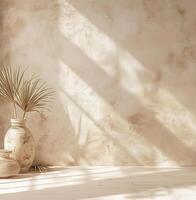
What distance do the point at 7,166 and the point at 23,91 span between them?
2.90 ft

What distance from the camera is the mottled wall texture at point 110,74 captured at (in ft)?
12.8

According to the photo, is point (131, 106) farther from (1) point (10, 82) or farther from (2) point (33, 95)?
(1) point (10, 82)

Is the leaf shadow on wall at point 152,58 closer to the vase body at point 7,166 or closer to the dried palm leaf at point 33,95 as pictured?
the dried palm leaf at point 33,95

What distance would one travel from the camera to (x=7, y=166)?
3084 millimetres

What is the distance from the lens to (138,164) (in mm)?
3916

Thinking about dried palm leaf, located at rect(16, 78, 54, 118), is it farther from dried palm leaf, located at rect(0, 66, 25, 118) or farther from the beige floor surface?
the beige floor surface

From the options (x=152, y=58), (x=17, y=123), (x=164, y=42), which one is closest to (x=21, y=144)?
(x=17, y=123)

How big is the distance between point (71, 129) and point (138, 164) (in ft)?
2.87

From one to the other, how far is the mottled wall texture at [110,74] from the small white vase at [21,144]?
0.43 metres

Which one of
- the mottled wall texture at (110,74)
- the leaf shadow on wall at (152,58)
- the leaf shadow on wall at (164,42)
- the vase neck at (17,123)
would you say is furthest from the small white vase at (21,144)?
the leaf shadow on wall at (164,42)

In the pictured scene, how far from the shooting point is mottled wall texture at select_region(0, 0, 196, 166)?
12.8 ft

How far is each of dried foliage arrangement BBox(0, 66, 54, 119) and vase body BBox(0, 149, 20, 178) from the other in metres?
0.56

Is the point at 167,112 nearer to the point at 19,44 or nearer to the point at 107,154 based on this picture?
the point at 107,154

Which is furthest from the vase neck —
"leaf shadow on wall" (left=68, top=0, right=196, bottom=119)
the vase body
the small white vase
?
"leaf shadow on wall" (left=68, top=0, right=196, bottom=119)
